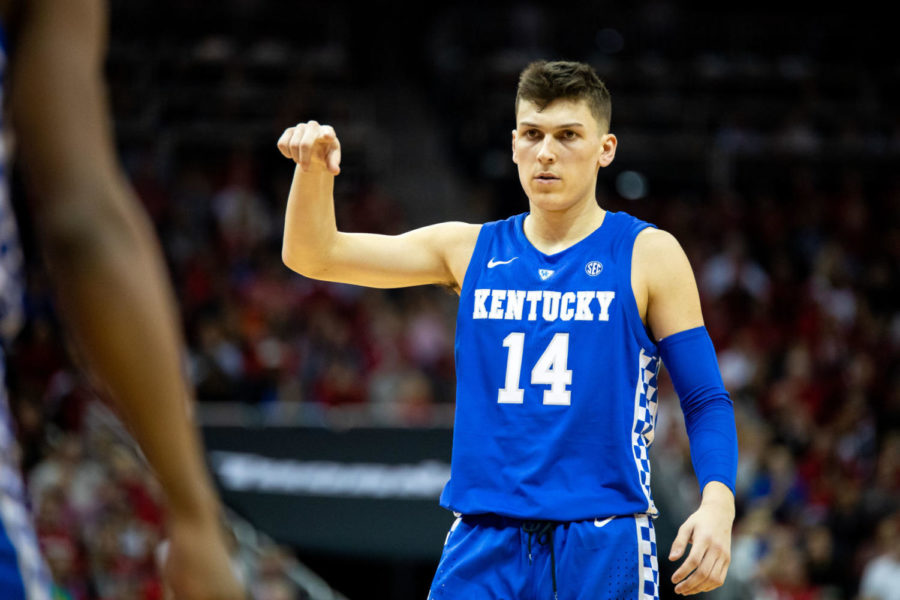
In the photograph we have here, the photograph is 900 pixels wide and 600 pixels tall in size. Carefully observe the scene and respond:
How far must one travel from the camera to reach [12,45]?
161 cm

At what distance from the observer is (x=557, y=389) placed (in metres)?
3.91

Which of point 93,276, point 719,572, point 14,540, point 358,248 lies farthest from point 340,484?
point 93,276

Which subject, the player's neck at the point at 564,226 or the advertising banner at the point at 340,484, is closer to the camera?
the player's neck at the point at 564,226

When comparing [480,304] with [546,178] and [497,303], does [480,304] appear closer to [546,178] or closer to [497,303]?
[497,303]

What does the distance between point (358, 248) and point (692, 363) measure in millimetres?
1272

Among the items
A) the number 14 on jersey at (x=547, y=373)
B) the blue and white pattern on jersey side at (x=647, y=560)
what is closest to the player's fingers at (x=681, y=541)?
the blue and white pattern on jersey side at (x=647, y=560)

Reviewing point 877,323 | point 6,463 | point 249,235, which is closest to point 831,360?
point 877,323

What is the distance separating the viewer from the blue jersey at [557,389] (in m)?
3.84

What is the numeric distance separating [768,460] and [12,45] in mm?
10620

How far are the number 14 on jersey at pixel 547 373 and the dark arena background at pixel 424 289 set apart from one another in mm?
4765

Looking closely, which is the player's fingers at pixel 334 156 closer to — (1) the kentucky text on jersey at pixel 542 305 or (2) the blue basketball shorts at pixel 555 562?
(1) the kentucky text on jersey at pixel 542 305

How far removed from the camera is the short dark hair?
13.5 feet

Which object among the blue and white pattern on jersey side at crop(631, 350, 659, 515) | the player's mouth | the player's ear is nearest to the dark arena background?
the blue and white pattern on jersey side at crop(631, 350, 659, 515)

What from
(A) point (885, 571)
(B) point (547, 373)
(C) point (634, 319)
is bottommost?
(A) point (885, 571)
